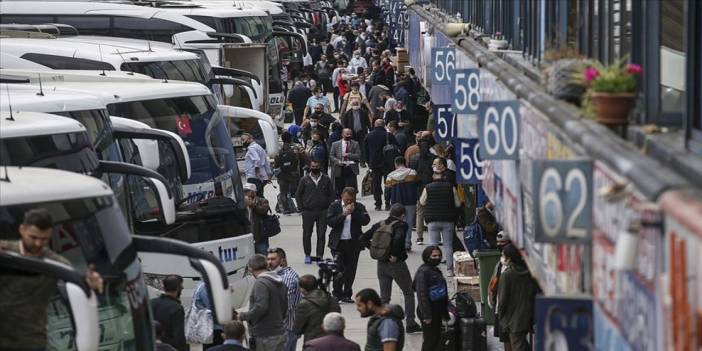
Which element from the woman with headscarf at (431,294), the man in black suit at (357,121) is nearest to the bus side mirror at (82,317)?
the woman with headscarf at (431,294)

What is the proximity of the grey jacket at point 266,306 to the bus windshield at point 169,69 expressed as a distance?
8853 millimetres

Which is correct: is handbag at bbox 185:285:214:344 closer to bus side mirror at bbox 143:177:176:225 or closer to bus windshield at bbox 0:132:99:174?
bus side mirror at bbox 143:177:176:225

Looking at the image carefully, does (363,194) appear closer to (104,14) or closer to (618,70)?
(104,14)

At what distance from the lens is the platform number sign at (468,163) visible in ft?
54.5

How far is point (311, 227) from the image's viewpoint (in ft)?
78.5

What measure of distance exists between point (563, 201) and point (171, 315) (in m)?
7.19

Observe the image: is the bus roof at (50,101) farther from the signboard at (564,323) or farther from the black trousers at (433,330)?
the signboard at (564,323)

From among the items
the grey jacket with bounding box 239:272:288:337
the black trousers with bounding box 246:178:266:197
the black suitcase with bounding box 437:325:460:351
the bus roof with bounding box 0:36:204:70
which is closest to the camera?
the grey jacket with bounding box 239:272:288:337

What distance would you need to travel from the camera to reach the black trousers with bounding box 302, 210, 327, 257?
23.9 meters

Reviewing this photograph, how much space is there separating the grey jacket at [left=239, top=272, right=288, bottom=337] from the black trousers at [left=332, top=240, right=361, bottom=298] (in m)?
4.90

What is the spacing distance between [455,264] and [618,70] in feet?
38.4

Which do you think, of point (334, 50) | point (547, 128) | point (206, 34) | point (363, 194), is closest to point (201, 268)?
point (547, 128)

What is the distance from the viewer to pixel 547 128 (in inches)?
417

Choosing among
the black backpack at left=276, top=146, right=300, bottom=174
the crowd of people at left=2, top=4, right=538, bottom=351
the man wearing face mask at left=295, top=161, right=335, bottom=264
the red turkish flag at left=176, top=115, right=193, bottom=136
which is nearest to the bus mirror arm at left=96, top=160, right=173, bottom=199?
the crowd of people at left=2, top=4, right=538, bottom=351
